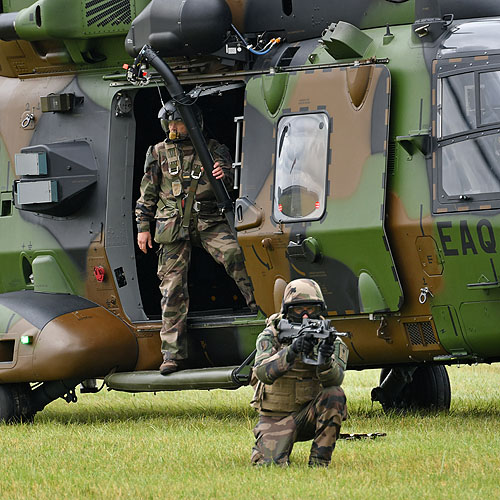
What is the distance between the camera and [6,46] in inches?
441

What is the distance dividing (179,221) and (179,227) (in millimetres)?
53

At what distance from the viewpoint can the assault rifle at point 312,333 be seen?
6.66 metres

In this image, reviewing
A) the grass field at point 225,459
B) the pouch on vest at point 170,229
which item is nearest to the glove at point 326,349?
the grass field at point 225,459

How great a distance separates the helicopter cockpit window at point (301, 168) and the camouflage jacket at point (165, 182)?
0.76 metres

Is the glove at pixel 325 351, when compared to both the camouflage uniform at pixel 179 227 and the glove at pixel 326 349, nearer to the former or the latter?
the glove at pixel 326 349

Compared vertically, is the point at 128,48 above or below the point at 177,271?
above

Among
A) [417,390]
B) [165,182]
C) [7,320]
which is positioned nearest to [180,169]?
[165,182]

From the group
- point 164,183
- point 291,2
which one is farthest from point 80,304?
point 291,2

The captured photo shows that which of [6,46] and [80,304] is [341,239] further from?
[6,46]

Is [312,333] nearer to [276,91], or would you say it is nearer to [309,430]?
[309,430]

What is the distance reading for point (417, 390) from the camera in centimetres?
1118

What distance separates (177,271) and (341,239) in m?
1.75

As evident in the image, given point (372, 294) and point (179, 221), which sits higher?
point (179, 221)

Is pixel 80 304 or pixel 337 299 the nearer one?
pixel 337 299
